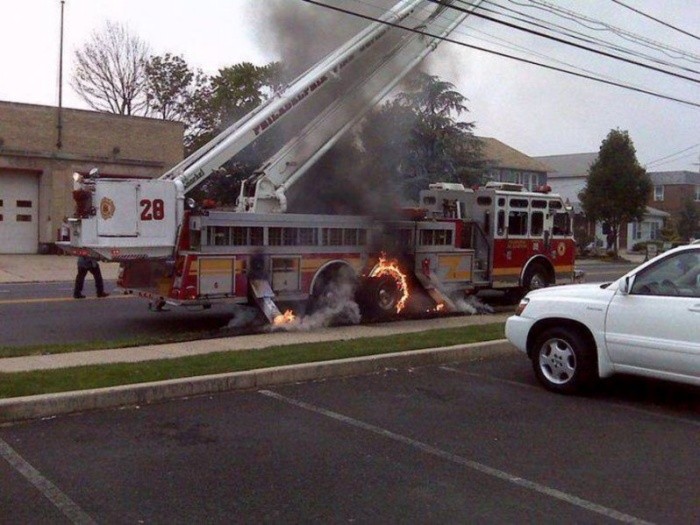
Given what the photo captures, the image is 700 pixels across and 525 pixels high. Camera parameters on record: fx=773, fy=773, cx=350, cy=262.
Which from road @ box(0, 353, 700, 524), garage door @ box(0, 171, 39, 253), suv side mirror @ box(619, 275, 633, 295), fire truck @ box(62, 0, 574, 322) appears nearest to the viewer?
road @ box(0, 353, 700, 524)

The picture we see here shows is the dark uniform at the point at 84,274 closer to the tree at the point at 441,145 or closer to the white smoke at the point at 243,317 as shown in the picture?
the white smoke at the point at 243,317

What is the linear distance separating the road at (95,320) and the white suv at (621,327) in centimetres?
483

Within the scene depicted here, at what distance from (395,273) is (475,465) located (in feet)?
24.6

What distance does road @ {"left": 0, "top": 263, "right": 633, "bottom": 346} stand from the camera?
1076 centimetres

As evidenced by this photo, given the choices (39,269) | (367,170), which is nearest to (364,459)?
(367,170)

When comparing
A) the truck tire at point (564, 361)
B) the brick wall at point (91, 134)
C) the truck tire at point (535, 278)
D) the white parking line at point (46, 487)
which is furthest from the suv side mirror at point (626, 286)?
the brick wall at point (91, 134)

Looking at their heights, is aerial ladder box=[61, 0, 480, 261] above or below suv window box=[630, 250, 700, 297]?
above

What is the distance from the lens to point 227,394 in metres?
7.23

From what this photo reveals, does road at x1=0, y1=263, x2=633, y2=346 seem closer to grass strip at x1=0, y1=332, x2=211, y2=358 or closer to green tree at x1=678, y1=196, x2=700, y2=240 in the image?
grass strip at x1=0, y1=332, x2=211, y2=358

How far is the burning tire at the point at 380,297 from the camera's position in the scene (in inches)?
489

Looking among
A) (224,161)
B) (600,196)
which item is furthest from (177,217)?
(600,196)

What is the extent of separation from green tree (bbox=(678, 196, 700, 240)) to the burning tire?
52305mm

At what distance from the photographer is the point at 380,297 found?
494 inches

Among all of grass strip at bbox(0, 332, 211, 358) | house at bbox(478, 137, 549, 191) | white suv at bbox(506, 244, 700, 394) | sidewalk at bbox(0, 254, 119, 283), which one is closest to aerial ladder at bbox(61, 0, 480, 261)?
grass strip at bbox(0, 332, 211, 358)
